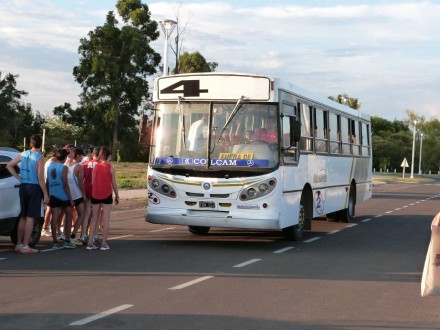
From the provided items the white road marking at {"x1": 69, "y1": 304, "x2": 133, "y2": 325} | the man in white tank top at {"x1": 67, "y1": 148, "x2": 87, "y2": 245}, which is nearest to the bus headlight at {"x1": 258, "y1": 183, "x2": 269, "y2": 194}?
the man in white tank top at {"x1": 67, "y1": 148, "x2": 87, "y2": 245}

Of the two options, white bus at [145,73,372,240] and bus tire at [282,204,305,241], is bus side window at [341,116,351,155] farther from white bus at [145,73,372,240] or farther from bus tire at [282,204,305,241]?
white bus at [145,73,372,240]

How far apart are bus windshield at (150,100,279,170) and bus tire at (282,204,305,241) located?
203cm

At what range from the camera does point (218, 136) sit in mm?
13852

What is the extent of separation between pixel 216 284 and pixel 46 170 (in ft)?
16.9

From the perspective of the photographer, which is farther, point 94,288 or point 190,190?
point 190,190

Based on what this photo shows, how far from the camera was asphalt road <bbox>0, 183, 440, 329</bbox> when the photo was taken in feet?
24.6

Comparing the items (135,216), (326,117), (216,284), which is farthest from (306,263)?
(135,216)

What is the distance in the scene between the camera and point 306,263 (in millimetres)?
→ 12047

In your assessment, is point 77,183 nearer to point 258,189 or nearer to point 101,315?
point 258,189

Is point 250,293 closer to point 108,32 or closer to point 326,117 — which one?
point 326,117

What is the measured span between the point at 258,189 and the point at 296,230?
2.07 m

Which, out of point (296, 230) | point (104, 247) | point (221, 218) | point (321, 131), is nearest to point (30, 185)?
point (104, 247)

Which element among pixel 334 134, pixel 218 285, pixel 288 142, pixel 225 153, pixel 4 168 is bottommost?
pixel 218 285

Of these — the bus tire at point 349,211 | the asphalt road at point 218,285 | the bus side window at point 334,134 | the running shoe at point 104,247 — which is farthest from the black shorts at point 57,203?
the bus tire at point 349,211
